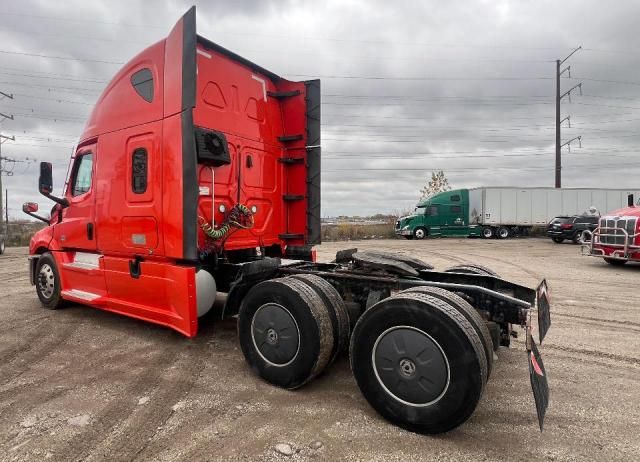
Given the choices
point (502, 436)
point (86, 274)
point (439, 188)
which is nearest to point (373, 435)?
point (502, 436)

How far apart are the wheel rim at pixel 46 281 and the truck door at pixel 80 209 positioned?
1.97ft

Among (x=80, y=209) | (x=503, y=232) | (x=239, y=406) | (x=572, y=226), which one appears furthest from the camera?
(x=503, y=232)

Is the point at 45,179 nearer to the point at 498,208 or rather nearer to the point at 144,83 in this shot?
the point at 144,83

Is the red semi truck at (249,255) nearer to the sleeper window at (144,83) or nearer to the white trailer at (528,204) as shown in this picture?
the sleeper window at (144,83)

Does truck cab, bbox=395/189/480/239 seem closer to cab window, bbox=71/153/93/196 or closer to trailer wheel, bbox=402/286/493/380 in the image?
cab window, bbox=71/153/93/196

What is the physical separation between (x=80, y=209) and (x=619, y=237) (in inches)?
507

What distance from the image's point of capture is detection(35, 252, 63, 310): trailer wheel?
6004mm

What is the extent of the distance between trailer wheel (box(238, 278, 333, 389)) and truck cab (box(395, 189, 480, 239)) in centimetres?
2560

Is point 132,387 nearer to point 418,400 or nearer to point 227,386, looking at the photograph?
point 227,386

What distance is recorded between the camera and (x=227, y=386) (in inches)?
138

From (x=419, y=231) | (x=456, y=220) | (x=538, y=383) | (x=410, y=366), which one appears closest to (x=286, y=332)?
(x=410, y=366)

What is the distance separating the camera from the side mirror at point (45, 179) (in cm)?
557

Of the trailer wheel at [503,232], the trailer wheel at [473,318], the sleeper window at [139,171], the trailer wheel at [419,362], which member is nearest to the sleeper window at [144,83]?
the sleeper window at [139,171]

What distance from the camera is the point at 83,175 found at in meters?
5.51
